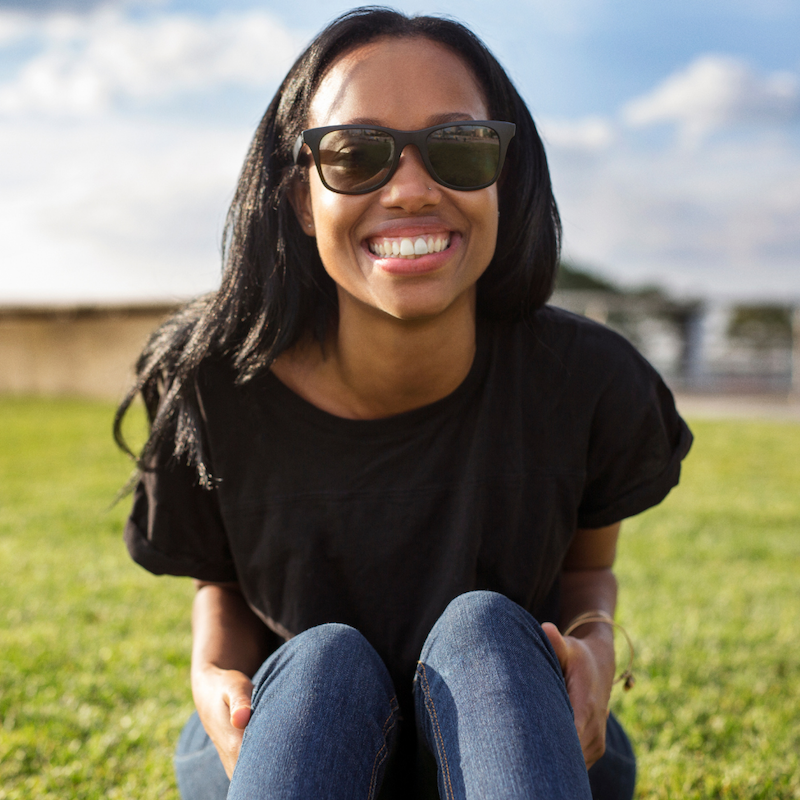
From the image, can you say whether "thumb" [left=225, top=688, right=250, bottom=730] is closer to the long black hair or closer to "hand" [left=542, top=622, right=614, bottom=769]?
the long black hair

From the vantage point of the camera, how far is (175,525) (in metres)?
1.77

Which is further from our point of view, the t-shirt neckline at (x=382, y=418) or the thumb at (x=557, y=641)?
the t-shirt neckline at (x=382, y=418)

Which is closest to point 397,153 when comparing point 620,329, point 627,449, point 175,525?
point 627,449

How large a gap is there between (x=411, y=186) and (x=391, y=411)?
50cm

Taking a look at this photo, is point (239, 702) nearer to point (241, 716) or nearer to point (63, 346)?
point (241, 716)

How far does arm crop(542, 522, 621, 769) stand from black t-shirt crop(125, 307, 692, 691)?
11 centimetres

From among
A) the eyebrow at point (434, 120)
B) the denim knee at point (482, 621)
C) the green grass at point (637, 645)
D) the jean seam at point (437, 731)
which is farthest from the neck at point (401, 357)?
the green grass at point (637, 645)

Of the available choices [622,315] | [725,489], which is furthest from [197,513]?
[622,315]

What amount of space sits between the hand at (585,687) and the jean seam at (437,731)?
0.24 m

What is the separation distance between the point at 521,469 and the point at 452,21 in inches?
38.3

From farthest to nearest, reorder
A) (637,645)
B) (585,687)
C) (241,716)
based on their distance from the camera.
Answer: (637,645)
(585,687)
(241,716)

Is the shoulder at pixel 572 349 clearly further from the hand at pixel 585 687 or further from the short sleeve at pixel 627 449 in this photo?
the hand at pixel 585 687

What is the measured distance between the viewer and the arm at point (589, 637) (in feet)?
4.85

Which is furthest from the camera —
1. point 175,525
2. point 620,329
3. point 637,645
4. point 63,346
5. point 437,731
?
point 63,346
